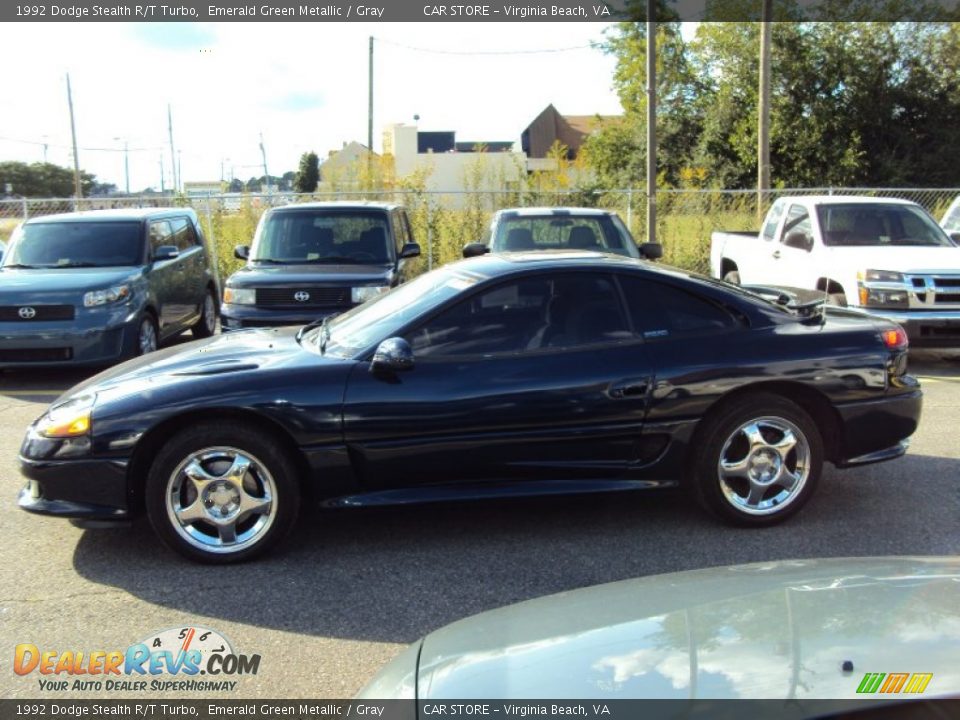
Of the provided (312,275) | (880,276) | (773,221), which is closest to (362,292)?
(312,275)

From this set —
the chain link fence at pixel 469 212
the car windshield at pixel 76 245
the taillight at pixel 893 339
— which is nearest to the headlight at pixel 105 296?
the car windshield at pixel 76 245

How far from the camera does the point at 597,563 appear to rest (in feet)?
14.7

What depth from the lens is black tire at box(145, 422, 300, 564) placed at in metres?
4.39

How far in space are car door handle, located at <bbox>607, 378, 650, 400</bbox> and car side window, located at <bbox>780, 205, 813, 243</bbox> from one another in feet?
22.8

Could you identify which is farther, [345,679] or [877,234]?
[877,234]

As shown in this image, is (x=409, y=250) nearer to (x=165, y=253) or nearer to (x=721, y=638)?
(x=165, y=253)

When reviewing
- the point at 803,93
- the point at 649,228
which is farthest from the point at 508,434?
the point at 803,93

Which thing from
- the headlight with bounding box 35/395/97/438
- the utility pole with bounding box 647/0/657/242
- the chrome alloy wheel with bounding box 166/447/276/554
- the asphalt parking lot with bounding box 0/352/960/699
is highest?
the utility pole with bounding box 647/0/657/242

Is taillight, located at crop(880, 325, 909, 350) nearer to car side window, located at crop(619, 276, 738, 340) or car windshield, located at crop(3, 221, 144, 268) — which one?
car side window, located at crop(619, 276, 738, 340)

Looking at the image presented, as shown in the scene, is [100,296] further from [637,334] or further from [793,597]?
[793,597]

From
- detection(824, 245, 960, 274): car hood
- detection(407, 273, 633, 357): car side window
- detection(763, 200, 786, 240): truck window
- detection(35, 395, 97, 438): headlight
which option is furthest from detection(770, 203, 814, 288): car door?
detection(35, 395, 97, 438): headlight

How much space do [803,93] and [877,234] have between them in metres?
26.1

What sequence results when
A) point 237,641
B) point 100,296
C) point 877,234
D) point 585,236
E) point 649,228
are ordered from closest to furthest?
point 237,641, point 100,296, point 585,236, point 877,234, point 649,228

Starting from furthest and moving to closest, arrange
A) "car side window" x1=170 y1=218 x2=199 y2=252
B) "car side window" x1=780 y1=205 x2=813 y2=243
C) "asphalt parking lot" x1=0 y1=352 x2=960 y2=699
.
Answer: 1. "car side window" x1=170 y1=218 x2=199 y2=252
2. "car side window" x1=780 y1=205 x2=813 y2=243
3. "asphalt parking lot" x1=0 y1=352 x2=960 y2=699
